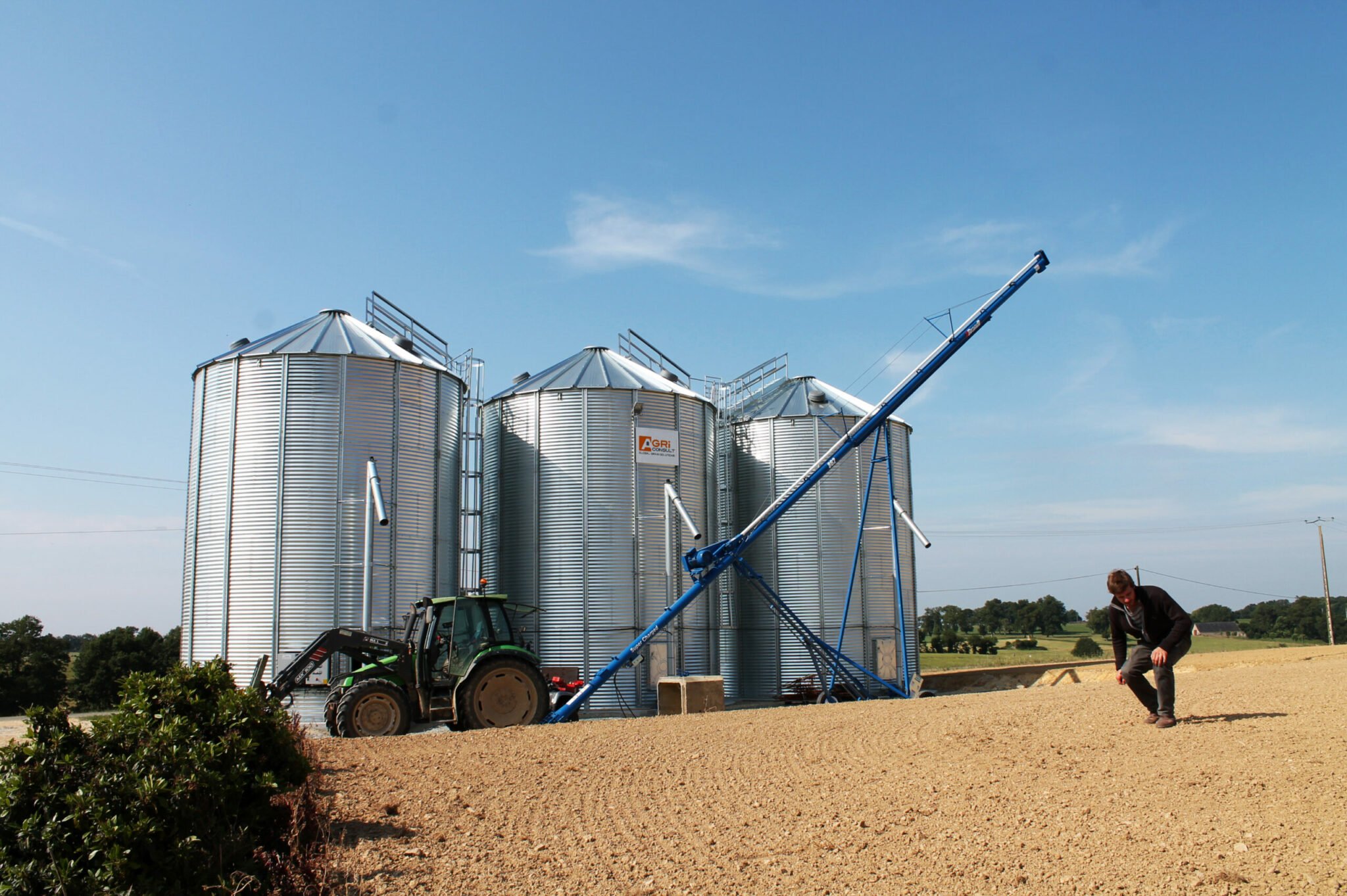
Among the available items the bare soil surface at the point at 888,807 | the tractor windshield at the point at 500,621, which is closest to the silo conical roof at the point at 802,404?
the tractor windshield at the point at 500,621

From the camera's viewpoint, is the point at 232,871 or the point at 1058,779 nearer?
the point at 232,871

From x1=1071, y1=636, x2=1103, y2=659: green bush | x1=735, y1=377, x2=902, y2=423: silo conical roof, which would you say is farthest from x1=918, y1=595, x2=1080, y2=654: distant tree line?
x1=735, y1=377, x2=902, y2=423: silo conical roof

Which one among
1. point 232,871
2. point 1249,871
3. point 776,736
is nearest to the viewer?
point 1249,871

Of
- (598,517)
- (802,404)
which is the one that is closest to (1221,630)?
(802,404)

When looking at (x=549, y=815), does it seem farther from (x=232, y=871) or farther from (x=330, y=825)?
(x=232, y=871)

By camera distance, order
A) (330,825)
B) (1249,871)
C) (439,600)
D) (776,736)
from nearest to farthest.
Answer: (1249,871) < (330,825) < (776,736) < (439,600)

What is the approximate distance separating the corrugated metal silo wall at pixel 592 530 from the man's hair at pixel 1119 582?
54.8ft

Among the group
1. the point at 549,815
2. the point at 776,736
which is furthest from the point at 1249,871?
the point at 776,736

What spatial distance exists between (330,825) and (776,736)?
19.6ft

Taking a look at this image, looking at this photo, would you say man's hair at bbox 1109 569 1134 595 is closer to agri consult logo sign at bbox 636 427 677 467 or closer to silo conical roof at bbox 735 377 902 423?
agri consult logo sign at bbox 636 427 677 467

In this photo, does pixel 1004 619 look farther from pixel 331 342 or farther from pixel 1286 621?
pixel 331 342

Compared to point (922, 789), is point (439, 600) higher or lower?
higher

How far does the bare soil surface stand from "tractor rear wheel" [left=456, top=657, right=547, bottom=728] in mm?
4443

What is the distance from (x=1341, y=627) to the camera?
3418 inches
